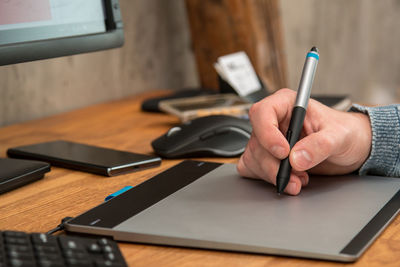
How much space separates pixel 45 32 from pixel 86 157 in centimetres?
20

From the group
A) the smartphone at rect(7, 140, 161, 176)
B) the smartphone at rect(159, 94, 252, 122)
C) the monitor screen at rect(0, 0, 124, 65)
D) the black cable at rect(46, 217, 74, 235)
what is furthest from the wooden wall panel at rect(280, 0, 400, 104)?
the black cable at rect(46, 217, 74, 235)

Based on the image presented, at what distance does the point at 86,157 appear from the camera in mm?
835

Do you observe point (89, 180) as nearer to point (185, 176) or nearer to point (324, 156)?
point (185, 176)

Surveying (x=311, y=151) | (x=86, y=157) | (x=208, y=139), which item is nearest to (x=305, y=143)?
(x=311, y=151)

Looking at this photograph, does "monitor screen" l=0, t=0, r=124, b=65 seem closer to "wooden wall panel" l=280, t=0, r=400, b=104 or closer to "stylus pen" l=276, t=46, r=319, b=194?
"stylus pen" l=276, t=46, r=319, b=194

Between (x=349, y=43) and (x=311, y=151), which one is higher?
(x=311, y=151)

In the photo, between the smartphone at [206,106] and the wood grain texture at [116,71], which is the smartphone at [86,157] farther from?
the wood grain texture at [116,71]

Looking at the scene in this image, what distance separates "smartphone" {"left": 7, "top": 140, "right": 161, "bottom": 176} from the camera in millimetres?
784

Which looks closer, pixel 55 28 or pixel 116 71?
pixel 55 28

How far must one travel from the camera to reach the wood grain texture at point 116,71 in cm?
124

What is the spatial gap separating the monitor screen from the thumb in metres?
0.41

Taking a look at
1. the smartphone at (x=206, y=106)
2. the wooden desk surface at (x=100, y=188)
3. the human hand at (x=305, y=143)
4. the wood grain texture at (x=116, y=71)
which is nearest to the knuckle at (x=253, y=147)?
the human hand at (x=305, y=143)

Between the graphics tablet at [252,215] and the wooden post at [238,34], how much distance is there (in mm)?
816

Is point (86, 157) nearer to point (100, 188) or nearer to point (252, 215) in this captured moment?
point (100, 188)
